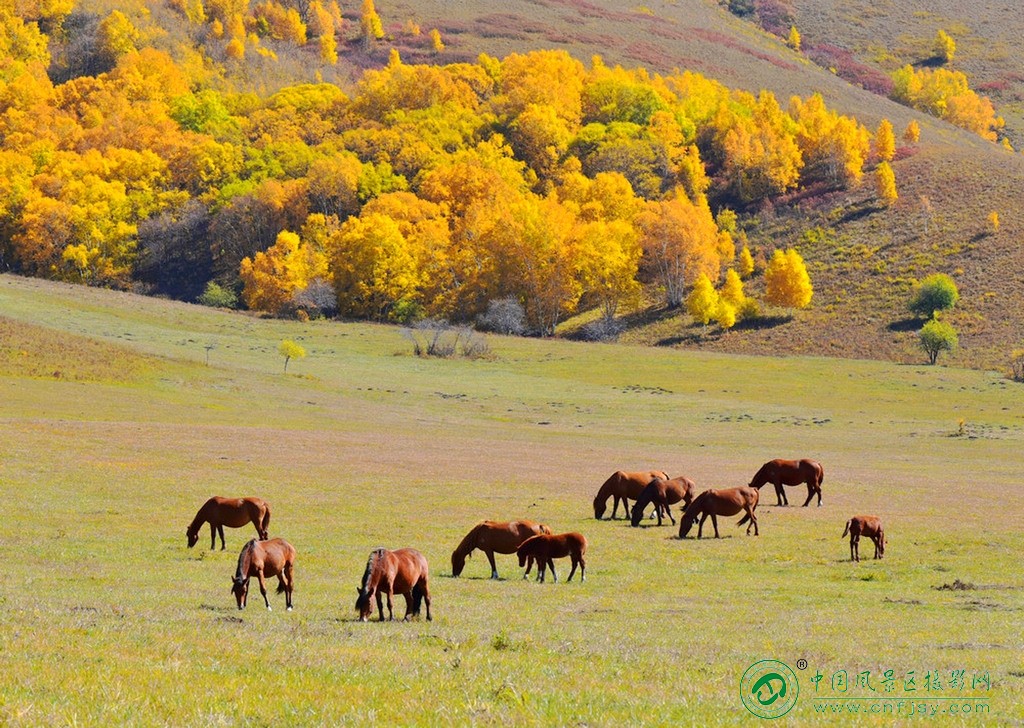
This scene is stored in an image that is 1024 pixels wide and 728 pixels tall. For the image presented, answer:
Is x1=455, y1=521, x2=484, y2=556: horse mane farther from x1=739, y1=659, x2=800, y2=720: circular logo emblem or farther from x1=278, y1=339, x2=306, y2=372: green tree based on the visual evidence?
x1=278, y1=339, x2=306, y2=372: green tree

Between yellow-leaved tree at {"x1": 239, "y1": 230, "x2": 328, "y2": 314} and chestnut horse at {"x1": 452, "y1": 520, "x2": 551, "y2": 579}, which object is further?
yellow-leaved tree at {"x1": 239, "y1": 230, "x2": 328, "y2": 314}

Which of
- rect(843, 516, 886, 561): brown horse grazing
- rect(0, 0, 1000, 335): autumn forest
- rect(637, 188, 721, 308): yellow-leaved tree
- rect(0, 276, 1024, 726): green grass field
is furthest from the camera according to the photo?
rect(0, 0, 1000, 335): autumn forest

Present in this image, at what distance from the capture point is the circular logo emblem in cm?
1101

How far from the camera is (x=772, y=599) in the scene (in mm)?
21641

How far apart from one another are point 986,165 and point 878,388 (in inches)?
3279

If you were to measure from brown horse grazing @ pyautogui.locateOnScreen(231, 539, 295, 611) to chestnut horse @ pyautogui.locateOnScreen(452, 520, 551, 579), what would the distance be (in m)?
5.06

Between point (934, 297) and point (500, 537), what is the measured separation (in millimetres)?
106127

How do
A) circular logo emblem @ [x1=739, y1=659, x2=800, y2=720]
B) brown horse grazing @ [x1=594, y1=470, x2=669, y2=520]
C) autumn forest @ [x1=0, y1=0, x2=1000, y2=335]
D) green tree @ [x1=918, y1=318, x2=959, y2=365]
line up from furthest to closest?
autumn forest @ [x1=0, y1=0, x2=1000, y2=335] < green tree @ [x1=918, y1=318, x2=959, y2=365] < brown horse grazing @ [x1=594, y1=470, x2=669, y2=520] < circular logo emblem @ [x1=739, y1=659, x2=800, y2=720]

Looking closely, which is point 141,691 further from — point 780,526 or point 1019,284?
point 1019,284

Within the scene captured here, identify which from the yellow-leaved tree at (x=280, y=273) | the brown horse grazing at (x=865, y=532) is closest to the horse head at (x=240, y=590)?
the brown horse grazing at (x=865, y=532)

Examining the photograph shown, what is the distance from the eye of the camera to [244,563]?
19.2m

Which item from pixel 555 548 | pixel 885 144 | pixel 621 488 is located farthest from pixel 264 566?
pixel 885 144

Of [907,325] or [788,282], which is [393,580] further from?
[788,282]

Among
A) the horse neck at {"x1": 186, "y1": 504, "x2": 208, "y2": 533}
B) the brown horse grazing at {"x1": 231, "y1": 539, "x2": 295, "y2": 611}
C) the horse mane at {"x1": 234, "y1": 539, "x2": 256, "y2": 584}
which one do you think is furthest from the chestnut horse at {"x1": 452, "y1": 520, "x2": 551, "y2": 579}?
the horse neck at {"x1": 186, "y1": 504, "x2": 208, "y2": 533}
